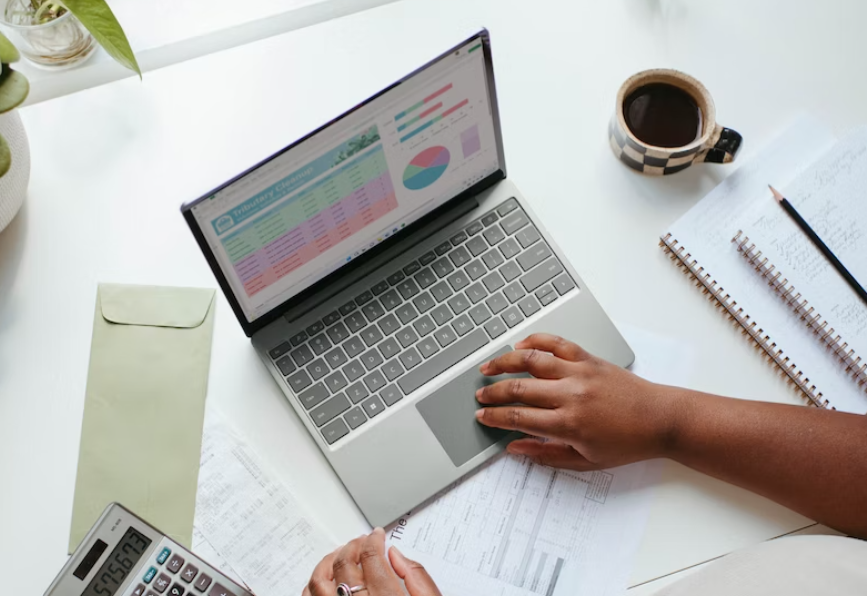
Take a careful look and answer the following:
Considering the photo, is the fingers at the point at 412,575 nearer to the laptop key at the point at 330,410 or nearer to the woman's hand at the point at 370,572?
the woman's hand at the point at 370,572

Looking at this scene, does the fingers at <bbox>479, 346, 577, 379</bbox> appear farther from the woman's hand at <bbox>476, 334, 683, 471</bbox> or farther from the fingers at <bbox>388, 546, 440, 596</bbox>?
the fingers at <bbox>388, 546, 440, 596</bbox>

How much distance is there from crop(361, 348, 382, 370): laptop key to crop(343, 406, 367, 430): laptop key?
0.16 ft

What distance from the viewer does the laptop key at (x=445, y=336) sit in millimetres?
919

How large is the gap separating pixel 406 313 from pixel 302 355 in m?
0.12

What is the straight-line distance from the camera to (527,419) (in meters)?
0.87

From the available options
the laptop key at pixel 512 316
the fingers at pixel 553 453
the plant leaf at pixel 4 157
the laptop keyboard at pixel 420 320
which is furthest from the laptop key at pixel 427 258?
the plant leaf at pixel 4 157

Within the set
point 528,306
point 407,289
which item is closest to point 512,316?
point 528,306

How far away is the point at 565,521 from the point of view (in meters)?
0.88

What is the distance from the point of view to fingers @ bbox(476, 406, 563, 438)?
34.2 inches

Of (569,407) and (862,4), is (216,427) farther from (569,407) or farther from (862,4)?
(862,4)

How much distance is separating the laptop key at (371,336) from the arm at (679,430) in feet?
0.42

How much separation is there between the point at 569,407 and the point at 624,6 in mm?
566

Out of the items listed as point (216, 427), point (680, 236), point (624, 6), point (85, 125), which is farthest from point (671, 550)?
point (85, 125)

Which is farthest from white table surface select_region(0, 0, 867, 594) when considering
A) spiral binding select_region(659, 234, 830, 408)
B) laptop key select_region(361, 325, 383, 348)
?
laptop key select_region(361, 325, 383, 348)
